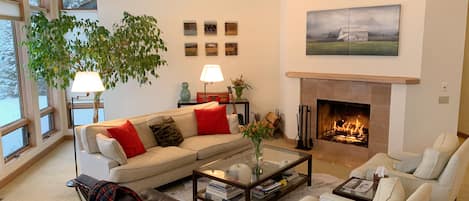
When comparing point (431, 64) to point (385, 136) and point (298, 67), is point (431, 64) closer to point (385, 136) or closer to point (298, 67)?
point (385, 136)

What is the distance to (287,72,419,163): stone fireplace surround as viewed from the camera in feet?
16.9

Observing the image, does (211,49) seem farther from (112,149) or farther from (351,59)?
(112,149)

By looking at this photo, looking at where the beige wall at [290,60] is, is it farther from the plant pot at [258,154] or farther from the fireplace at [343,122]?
the plant pot at [258,154]

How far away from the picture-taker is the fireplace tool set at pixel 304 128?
235 inches

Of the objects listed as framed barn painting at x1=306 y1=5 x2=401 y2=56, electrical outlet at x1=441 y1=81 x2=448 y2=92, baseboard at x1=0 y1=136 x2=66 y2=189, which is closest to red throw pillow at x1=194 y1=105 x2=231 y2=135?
framed barn painting at x1=306 y1=5 x2=401 y2=56

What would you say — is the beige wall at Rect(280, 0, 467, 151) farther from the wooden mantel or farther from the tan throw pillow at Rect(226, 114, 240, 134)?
the tan throw pillow at Rect(226, 114, 240, 134)

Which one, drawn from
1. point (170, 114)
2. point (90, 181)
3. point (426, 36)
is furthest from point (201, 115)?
point (426, 36)

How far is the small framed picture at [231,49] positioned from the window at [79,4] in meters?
2.44

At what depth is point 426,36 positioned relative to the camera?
188 inches

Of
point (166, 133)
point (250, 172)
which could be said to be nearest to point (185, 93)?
point (166, 133)

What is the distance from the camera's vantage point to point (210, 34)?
6.56 m

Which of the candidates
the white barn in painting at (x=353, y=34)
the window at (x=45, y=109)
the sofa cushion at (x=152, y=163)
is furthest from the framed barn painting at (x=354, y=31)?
the window at (x=45, y=109)

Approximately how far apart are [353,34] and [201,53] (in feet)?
8.83

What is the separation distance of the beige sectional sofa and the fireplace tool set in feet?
4.12
